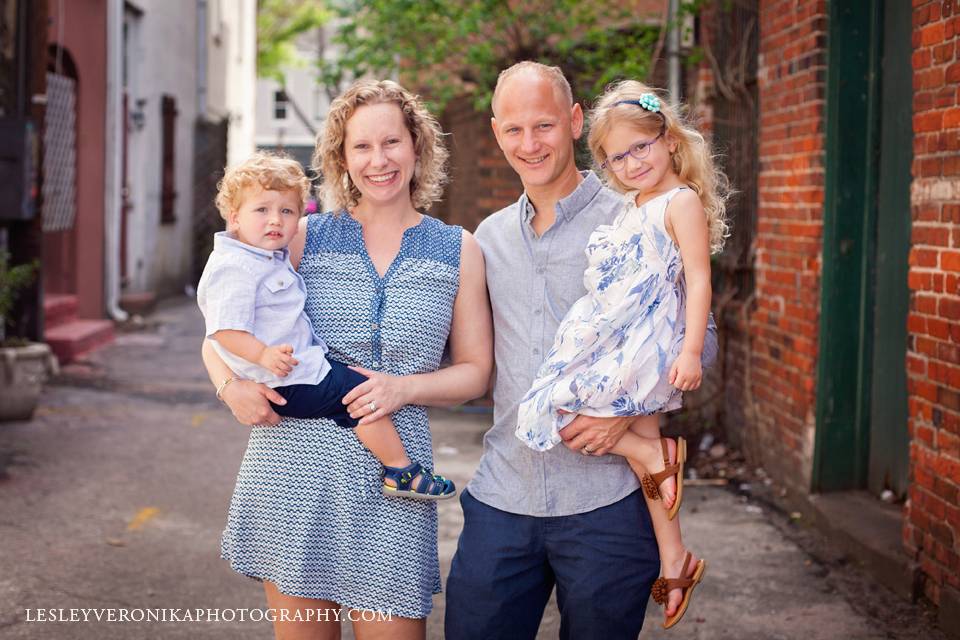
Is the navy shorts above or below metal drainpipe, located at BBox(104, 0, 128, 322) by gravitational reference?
below

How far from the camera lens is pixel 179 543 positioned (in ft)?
19.2

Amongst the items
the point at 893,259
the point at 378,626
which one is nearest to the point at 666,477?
the point at 378,626

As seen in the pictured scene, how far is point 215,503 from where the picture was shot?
662 centimetres

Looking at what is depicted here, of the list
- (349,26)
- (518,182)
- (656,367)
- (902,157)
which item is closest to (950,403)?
(902,157)

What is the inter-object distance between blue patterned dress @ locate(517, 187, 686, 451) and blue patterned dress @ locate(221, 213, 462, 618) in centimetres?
33

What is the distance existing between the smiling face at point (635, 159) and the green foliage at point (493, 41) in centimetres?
573

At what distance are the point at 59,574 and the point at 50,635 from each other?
0.75 meters

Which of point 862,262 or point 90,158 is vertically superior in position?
point 90,158

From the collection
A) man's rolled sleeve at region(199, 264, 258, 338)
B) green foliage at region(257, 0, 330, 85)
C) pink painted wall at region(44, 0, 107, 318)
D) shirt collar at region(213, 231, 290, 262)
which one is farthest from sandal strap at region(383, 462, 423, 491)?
green foliage at region(257, 0, 330, 85)

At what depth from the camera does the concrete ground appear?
4.79m

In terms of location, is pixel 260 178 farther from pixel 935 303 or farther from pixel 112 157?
pixel 112 157

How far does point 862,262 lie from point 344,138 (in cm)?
373

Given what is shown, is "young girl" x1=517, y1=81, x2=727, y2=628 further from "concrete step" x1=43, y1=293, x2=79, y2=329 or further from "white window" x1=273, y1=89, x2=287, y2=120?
"white window" x1=273, y1=89, x2=287, y2=120

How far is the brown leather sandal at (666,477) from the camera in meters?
3.00
